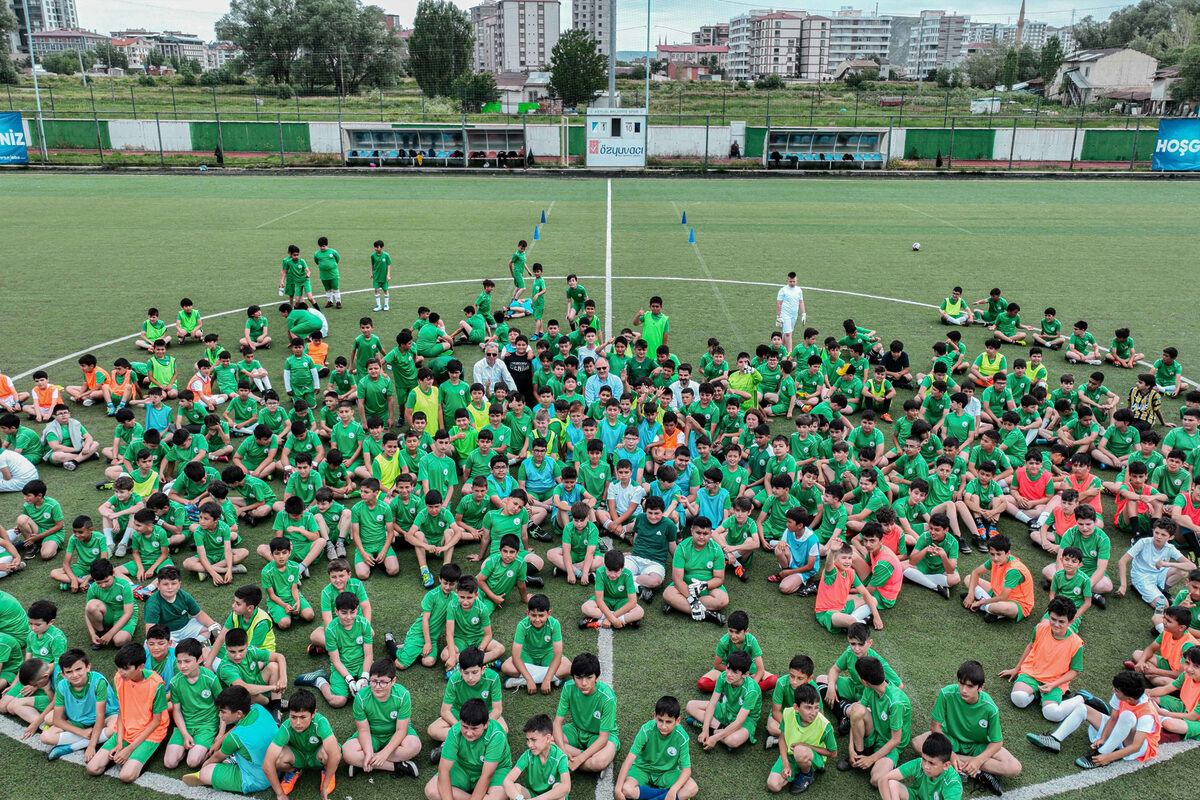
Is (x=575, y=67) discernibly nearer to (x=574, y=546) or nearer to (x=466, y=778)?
(x=574, y=546)

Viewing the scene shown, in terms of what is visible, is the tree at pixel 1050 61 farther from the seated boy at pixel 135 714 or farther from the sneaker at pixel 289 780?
the seated boy at pixel 135 714

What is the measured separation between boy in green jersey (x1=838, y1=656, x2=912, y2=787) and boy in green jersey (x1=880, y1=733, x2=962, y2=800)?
0.24 m

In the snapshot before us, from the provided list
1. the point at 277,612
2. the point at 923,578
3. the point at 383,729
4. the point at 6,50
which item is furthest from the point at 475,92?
the point at 383,729

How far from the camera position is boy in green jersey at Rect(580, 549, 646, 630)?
8.74m

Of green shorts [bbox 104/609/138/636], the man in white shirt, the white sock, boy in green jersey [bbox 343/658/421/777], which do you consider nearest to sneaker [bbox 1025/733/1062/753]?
the white sock

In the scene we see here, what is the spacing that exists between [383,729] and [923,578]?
239 inches

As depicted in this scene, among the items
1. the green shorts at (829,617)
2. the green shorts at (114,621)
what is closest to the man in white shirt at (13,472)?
the green shorts at (114,621)

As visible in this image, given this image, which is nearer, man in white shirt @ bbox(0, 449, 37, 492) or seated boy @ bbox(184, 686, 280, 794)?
seated boy @ bbox(184, 686, 280, 794)

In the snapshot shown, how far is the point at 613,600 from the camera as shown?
8.89 meters

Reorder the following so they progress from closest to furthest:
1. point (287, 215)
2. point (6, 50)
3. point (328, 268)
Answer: point (328, 268)
point (287, 215)
point (6, 50)

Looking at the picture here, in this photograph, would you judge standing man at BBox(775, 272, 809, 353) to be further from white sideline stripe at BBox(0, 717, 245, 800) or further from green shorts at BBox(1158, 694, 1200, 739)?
white sideline stripe at BBox(0, 717, 245, 800)

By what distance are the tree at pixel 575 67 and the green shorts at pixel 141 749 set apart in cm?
Result: 8723

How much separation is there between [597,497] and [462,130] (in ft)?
151

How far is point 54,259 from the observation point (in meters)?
26.2
